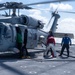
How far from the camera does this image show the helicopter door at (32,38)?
55.9ft

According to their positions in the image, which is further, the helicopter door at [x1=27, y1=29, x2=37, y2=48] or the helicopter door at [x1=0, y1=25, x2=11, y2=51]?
the helicopter door at [x1=27, y1=29, x2=37, y2=48]

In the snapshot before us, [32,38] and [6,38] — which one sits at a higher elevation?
[6,38]

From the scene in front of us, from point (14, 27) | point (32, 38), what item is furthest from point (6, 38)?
point (32, 38)

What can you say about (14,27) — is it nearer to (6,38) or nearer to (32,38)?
(6,38)

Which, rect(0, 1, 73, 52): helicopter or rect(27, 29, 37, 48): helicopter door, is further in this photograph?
rect(27, 29, 37, 48): helicopter door

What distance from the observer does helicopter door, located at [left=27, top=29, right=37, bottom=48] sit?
1705cm

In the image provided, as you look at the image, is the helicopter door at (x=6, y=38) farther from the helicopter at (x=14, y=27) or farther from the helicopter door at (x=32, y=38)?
the helicopter door at (x=32, y=38)

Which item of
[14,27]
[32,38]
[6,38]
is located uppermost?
[14,27]

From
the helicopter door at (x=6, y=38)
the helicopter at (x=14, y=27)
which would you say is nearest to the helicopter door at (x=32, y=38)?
the helicopter at (x=14, y=27)

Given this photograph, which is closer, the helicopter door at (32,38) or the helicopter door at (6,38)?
the helicopter door at (6,38)

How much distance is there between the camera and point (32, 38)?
17391mm

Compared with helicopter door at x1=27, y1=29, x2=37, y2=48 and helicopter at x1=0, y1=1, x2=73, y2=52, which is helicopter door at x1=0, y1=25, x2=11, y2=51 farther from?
helicopter door at x1=27, y1=29, x2=37, y2=48

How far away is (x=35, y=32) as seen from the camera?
1778 cm

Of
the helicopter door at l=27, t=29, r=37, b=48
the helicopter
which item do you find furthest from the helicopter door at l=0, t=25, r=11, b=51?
the helicopter door at l=27, t=29, r=37, b=48
